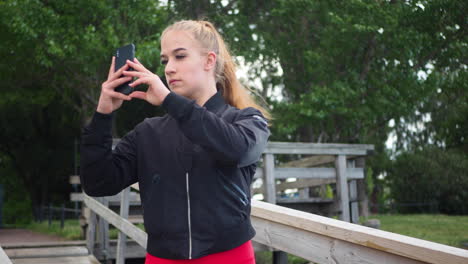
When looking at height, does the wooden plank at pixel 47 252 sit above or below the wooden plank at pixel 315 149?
Answer: below

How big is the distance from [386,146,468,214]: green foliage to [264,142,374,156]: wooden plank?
404 inches

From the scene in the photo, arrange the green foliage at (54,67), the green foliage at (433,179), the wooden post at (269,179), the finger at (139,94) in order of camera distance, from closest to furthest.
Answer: the finger at (139,94), the wooden post at (269,179), the green foliage at (54,67), the green foliage at (433,179)

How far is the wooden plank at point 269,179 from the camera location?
27.7 feet

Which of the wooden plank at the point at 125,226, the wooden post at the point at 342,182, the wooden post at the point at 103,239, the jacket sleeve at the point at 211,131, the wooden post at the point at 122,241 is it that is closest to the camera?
the jacket sleeve at the point at 211,131

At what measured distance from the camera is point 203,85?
1814 millimetres

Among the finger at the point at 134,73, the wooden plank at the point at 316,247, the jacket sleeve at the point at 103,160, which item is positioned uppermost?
the finger at the point at 134,73

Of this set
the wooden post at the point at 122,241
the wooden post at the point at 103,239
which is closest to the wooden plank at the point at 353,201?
the wooden post at the point at 103,239

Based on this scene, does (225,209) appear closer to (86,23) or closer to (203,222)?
(203,222)

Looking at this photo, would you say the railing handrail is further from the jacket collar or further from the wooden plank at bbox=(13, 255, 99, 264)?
the wooden plank at bbox=(13, 255, 99, 264)

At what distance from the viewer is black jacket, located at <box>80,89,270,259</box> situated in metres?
1.63

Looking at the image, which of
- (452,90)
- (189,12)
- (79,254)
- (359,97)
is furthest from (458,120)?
(189,12)

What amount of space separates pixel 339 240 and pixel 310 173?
7.25 meters

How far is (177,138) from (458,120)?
1015 cm

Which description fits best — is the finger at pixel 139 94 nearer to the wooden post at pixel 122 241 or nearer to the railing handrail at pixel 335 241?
the railing handrail at pixel 335 241
